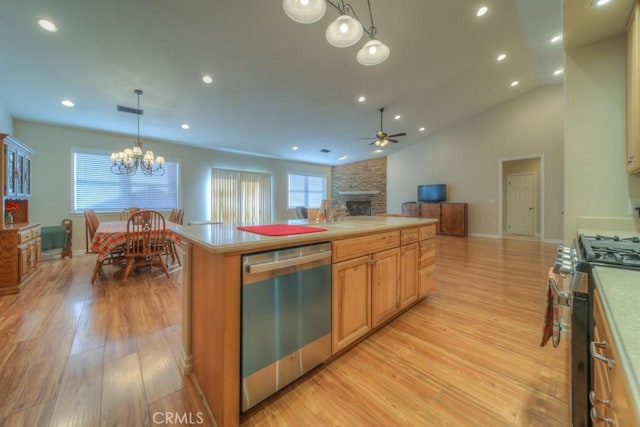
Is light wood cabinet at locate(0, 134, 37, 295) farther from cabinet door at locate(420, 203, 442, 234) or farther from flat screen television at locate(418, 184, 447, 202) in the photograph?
flat screen television at locate(418, 184, 447, 202)

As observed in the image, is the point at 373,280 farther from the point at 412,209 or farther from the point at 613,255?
the point at 412,209

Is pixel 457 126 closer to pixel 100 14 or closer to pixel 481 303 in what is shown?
pixel 481 303

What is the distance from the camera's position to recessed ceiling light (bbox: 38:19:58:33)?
242 centimetres

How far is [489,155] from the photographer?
22.3ft

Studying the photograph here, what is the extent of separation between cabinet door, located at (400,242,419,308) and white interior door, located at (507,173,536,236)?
22.3 feet

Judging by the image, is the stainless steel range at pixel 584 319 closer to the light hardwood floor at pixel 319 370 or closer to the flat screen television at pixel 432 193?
the light hardwood floor at pixel 319 370

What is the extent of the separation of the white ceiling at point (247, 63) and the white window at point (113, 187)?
732 millimetres

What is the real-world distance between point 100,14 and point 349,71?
9.84 ft

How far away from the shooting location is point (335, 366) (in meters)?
1.63

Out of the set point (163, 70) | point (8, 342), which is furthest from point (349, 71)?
point (8, 342)

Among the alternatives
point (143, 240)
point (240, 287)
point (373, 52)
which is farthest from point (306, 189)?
point (240, 287)

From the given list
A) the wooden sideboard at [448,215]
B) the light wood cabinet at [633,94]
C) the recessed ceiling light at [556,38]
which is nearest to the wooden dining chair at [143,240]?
the light wood cabinet at [633,94]

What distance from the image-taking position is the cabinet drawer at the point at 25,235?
292 centimetres

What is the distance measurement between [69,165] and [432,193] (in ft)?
29.1
